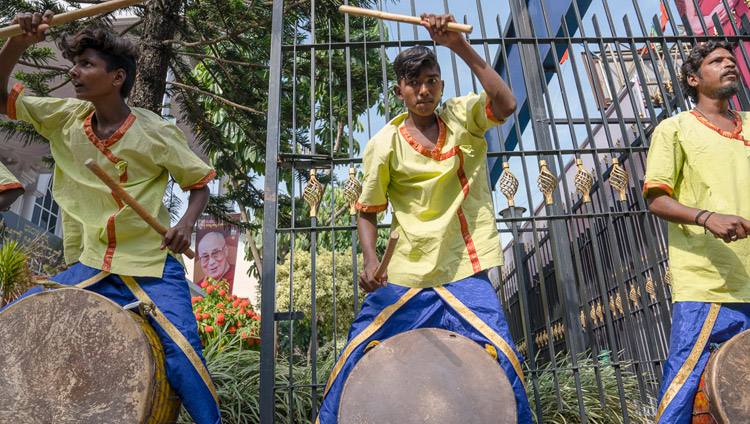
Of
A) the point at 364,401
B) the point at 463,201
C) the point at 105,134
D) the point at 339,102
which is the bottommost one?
the point at 364,401

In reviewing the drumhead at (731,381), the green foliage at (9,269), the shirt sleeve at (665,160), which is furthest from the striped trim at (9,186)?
the green foliage at (9,269)

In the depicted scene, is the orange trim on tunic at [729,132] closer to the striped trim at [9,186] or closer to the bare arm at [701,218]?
the bare arm at [701,218]

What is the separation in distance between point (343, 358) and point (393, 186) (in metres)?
0.82

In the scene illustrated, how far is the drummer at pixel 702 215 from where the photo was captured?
239cm

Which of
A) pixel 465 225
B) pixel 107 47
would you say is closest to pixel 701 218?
pixel 465 225

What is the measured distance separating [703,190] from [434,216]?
126cm

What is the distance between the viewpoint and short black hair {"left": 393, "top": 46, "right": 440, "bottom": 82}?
8.32 ft

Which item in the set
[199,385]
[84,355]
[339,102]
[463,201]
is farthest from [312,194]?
[339,102]

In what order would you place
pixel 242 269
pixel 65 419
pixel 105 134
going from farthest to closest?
pixel 242 269
pixel 105 134
pixel 65 419

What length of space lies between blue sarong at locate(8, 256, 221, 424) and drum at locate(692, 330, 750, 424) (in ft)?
6.36

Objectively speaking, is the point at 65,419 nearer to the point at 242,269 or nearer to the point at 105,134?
the point at 105,134

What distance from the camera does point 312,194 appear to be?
3324 mm

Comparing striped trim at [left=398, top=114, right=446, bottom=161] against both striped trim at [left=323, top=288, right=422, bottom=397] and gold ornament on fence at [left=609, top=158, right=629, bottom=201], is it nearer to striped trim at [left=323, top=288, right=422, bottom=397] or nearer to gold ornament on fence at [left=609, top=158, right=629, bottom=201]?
striped trim at [left=323, top=288, right=422, bottom=397]

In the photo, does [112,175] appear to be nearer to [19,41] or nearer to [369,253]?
[19,41]
